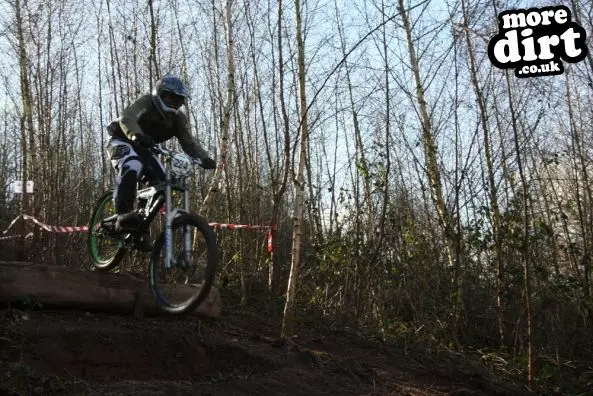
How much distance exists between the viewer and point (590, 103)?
33.9 feet

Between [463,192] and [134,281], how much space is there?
4624mm

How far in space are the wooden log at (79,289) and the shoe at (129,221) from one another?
0.61 meters

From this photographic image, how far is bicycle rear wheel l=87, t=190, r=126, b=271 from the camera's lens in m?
5.17

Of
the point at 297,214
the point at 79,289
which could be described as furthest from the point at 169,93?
the point at 79,289

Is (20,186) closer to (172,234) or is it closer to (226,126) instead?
(226,126)

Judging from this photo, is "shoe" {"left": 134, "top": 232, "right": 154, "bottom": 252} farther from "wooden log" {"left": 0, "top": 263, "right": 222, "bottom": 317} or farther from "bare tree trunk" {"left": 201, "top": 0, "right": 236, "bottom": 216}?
"bare tree trunk" {"left": 201, "top": 0, "right": 236, "bottom": 216}

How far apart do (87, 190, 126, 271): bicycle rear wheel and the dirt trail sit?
617 millimetres

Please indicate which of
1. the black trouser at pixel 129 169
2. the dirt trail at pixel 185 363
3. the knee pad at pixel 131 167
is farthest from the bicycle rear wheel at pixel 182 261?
the knee pad at pixel 131 167

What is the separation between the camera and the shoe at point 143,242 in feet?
15.3

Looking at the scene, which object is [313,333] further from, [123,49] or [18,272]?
[123,49]

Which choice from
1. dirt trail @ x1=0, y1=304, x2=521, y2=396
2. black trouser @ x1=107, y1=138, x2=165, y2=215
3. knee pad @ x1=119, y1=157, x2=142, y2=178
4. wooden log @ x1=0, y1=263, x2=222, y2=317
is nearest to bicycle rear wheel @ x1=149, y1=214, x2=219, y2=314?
wooden log @ x1=0, y1=263, x2=222, y2=317

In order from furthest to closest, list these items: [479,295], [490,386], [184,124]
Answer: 1. [479,295]
2. [490,386]
3. [184,124]

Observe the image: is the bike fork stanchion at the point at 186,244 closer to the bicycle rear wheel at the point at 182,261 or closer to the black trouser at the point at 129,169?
the bicycle rear wheel at the point at 182,261

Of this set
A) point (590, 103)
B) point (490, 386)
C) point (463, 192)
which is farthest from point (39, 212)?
point (590, 103)
